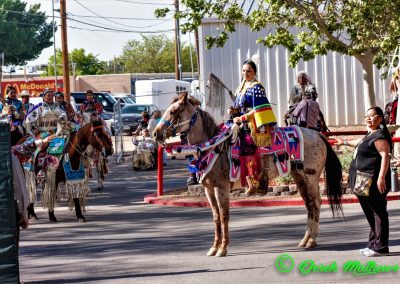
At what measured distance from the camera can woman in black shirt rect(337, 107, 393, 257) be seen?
428 inches

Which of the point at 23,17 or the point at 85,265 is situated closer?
the point at 85,265

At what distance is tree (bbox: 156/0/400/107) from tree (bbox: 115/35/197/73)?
248ft

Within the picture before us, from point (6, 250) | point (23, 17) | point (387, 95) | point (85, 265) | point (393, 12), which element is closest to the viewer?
point (6, 250)

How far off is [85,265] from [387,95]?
2139 centimetres

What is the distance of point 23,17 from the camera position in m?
90.9

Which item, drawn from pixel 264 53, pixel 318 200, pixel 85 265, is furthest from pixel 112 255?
pixel 264 53

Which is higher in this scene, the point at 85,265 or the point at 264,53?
the point at 264,53

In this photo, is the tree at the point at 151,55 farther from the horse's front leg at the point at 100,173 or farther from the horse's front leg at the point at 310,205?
the horse's front leg at the point at 310,205

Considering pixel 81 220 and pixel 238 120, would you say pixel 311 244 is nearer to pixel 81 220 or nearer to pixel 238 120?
pixel 238 120

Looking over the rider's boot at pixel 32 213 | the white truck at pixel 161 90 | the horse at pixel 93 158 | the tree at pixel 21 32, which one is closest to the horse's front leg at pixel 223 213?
the horse at pixel 93 158

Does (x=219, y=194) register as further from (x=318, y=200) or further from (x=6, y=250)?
(x=6, y=250)

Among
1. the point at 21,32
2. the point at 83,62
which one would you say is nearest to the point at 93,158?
the point at 21,32

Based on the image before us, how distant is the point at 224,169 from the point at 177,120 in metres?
0.85

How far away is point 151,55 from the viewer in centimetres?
10094
